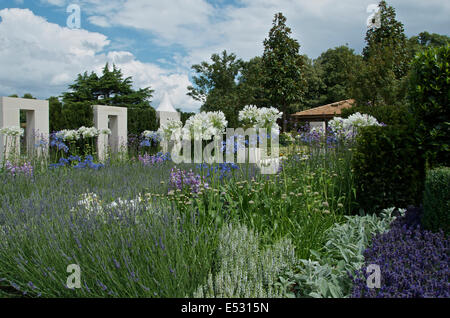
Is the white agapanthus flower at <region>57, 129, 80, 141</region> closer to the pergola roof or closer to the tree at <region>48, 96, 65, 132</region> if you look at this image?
the tree at <region>48, 96, 65, 132</region>

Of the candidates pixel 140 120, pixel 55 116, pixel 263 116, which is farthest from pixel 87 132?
pixel 263 116

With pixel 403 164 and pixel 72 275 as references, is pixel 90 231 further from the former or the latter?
pixel 403 164

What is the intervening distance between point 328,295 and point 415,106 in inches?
129

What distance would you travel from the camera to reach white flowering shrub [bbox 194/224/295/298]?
2178 millimetres

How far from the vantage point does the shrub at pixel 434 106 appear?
4242 mm

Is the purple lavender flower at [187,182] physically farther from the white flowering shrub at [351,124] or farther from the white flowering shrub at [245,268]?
the white flowering shrub at [351,124]

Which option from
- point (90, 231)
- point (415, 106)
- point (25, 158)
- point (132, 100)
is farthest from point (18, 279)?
point (132, 100)

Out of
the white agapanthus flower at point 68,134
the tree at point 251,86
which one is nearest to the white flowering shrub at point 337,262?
the white agapanthus flower at point 68,134

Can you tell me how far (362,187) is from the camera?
14.9 ft

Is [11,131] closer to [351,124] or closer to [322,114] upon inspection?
[351,124]

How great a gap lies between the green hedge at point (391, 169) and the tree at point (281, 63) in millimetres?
15624

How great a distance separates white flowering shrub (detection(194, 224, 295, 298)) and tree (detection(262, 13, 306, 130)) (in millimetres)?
17618

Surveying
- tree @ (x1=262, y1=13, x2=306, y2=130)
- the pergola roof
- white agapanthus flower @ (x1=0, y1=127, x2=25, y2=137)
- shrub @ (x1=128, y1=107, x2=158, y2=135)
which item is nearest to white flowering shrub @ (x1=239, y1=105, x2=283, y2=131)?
white agapanthus flower @ (x1=0, y1=127, x2=25, y2=137)

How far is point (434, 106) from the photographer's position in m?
4.30
